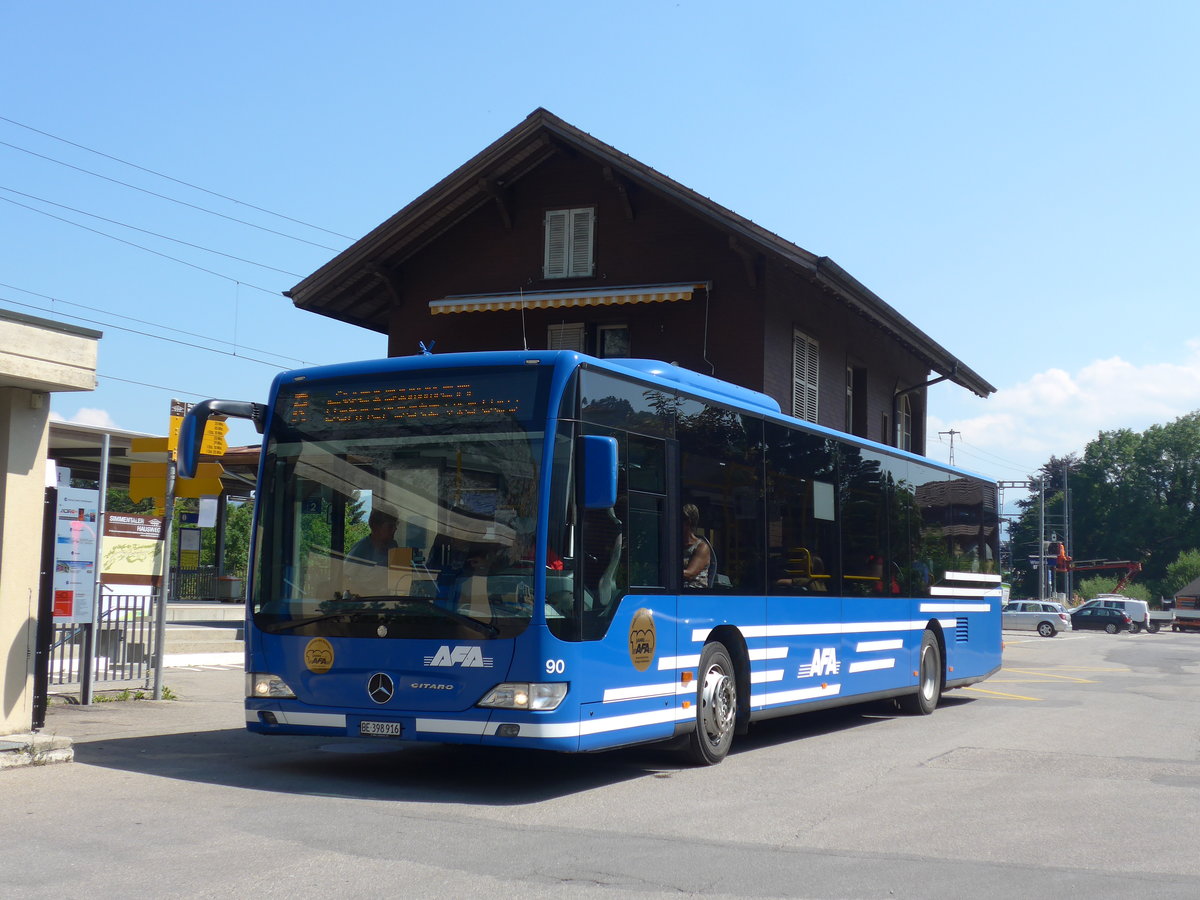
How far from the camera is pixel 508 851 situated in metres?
7.17

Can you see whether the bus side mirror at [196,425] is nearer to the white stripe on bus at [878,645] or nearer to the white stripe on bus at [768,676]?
the white stripe on bus at [768,676]

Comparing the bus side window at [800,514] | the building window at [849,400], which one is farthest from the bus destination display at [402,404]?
the building window at [849,400]

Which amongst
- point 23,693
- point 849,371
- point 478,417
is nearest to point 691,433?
point 478,417

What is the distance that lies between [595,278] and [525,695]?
627 inches

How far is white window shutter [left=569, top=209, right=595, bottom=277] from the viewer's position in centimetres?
2434

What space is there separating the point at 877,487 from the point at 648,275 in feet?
30.7

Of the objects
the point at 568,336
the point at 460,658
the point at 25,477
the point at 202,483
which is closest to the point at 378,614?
the point at 460,658

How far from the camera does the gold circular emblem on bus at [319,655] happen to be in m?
9.55

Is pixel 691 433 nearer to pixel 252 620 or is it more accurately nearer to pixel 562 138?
pixel 252 620

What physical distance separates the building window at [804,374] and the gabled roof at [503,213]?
1.02 m

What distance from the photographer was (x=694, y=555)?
1080 cm

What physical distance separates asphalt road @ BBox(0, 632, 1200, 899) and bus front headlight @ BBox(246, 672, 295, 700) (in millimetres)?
600

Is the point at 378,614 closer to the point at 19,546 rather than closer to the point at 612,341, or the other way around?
the point at 19,546

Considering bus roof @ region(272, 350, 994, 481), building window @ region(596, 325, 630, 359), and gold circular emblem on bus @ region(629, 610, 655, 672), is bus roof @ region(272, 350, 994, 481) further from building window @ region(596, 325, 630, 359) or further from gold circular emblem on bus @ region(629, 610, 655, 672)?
building window @ region(596, 325, 630, 359)
